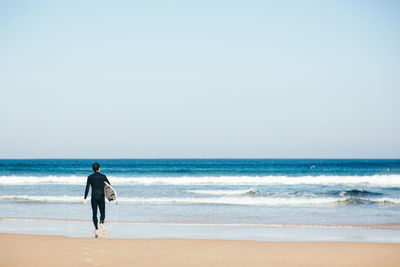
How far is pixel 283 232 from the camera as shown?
36.0 feet

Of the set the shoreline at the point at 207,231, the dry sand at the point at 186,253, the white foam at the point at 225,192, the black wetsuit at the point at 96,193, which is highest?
the black wetsuit at the point at 96,193

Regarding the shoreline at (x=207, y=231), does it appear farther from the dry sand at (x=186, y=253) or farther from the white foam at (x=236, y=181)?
the white foam at (x=236, y=181)

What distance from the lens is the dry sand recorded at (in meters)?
7.78

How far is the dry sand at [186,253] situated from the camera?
778 cm

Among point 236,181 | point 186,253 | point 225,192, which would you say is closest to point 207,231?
point 186,253

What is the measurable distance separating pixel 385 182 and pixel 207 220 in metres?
23.3

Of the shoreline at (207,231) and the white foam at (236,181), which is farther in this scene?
the white foam at (236,181)

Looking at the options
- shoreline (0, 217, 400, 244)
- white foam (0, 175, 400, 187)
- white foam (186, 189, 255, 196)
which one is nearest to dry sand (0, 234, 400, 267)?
shoreline (0, 217, 400, 244)

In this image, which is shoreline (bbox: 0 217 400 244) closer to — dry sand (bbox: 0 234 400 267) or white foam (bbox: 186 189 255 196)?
dry sand (bbox: 0 234 400 267)

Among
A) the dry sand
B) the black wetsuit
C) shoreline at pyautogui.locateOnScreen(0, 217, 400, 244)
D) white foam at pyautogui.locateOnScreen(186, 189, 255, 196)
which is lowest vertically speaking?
white foam at pyautogui.locateOnScreen(186, 189, 255, 196)

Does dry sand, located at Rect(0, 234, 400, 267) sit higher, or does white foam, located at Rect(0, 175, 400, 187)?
dry sand, located at Rect(0, 234, 400, 267)

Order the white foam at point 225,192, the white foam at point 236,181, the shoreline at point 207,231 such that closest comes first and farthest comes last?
the shoreline at point 207,231
the white foam at point 225,192
the white foam at point 236,181

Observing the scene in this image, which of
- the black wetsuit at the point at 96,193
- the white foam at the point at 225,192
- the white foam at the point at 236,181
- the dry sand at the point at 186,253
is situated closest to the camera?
the dry sand at the point at 186,253

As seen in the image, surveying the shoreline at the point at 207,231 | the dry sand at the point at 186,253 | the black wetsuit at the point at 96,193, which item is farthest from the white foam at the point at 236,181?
A: the dry sand at the point at 186,253
